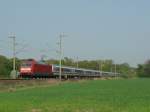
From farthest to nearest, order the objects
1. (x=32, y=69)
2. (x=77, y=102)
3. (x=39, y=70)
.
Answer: (x=39, y=70) < (x=32, y=69) < (x=77, y=102)

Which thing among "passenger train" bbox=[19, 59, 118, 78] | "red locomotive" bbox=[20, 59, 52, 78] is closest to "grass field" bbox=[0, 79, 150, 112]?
"red locomotive" bbox=[20, 59, 52, 78]

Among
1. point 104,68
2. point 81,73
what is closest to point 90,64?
point 104,68

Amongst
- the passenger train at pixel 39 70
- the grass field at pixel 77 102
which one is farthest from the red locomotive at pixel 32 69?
the grass field at pixel 77 102

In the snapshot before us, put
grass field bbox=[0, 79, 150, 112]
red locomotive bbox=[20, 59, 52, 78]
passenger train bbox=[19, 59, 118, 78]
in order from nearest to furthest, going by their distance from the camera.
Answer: grass field bbox=[0, 79, 150, 112] < red locomotive bbox=[20, 59, 52, 78] < passenger train bbox=[19, 59, 118, 78]

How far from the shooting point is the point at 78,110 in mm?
18875

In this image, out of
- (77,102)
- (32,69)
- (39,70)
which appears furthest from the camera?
(39,70)

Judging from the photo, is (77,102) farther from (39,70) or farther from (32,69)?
(39,70)

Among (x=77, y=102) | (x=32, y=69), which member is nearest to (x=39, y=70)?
(x=32, y=69)

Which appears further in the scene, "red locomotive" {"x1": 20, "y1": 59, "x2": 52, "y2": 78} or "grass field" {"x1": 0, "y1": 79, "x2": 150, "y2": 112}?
"red locomotive" {"x1": 20, "y1": 59, "x2": 52, "y2": 78}

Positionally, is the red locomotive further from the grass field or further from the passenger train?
the grass field

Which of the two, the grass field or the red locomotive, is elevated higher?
the red locomotive

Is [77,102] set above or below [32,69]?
below

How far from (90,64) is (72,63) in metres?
16.3

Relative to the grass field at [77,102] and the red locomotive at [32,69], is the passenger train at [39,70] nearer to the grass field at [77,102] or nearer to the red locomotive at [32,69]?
the red locomotive at [32,69]
